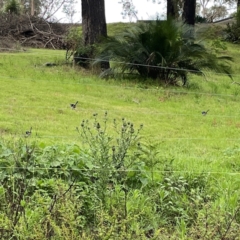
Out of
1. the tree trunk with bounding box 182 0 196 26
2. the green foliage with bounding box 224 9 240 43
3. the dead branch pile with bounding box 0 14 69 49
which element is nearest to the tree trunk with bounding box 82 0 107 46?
the tree trunk with bounding box 182 0 196 26

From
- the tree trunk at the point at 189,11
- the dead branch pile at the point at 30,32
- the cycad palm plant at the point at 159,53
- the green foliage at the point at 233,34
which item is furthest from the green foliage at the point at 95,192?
the green foliage at the point at 233,34

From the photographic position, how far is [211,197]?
3.46 metres

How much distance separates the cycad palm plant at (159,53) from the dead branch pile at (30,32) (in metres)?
7.81

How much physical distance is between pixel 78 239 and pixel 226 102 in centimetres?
592

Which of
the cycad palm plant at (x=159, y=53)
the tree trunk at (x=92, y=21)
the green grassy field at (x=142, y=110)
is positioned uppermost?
the tree trunk at (x=92, y=21)

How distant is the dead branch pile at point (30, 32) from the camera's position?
57.4 feet

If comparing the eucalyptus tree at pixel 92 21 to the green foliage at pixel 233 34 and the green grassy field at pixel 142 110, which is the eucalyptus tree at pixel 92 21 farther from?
the green foliage at pixel 233 34

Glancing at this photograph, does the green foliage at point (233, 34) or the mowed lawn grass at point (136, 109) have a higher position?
the green foliage at point (233, 34)

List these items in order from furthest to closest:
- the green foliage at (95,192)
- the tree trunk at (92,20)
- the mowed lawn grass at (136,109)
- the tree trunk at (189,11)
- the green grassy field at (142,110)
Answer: the tree trunk at (189,11) → the tree trunk at (92,20) → the mowed lawn grass at (136,109) → the green grassy field at (142,110) → the green foliage at (95,192)

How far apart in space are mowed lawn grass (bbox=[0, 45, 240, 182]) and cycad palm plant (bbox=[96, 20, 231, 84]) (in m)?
0.43

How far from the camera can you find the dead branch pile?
17489mm

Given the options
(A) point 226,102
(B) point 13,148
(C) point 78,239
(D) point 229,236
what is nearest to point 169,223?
(D) point 229,236

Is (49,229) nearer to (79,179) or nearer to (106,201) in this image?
(106,201)

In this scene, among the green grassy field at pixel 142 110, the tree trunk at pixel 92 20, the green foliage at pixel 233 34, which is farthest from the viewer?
the green foliage at pixel 233 34
